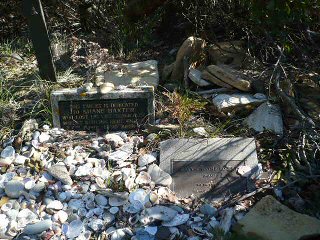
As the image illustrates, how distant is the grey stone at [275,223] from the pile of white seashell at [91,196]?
0.15 metres

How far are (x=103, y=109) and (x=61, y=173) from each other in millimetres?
771

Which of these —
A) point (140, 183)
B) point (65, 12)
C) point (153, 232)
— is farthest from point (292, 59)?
point (65, 12)

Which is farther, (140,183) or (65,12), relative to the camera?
(65,12)

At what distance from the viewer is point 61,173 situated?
3605 mm

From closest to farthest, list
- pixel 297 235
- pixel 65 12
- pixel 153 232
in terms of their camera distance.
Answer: pixel 297 235
pixel 153 232
pixel 65 12

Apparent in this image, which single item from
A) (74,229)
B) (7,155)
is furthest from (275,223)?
(7,155)

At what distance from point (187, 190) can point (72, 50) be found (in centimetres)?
254

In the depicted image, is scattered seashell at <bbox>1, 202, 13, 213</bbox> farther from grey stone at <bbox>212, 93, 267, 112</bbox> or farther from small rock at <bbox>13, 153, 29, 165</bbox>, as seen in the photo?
grey stone at <bbox>212, 93, 267, 112</bbox>

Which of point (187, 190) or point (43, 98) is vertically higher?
point (43, 98)

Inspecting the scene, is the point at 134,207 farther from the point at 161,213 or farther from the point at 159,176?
the point at 159,176

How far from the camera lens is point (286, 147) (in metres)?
3.90

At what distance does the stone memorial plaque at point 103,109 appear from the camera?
13.5 ft

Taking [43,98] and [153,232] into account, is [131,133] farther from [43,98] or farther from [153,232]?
[153,232]

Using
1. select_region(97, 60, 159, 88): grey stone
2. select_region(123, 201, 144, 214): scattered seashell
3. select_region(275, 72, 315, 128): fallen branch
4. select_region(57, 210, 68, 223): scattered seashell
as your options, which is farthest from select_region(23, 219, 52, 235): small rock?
select_region(275, 72, 315, 128): fallen branch
